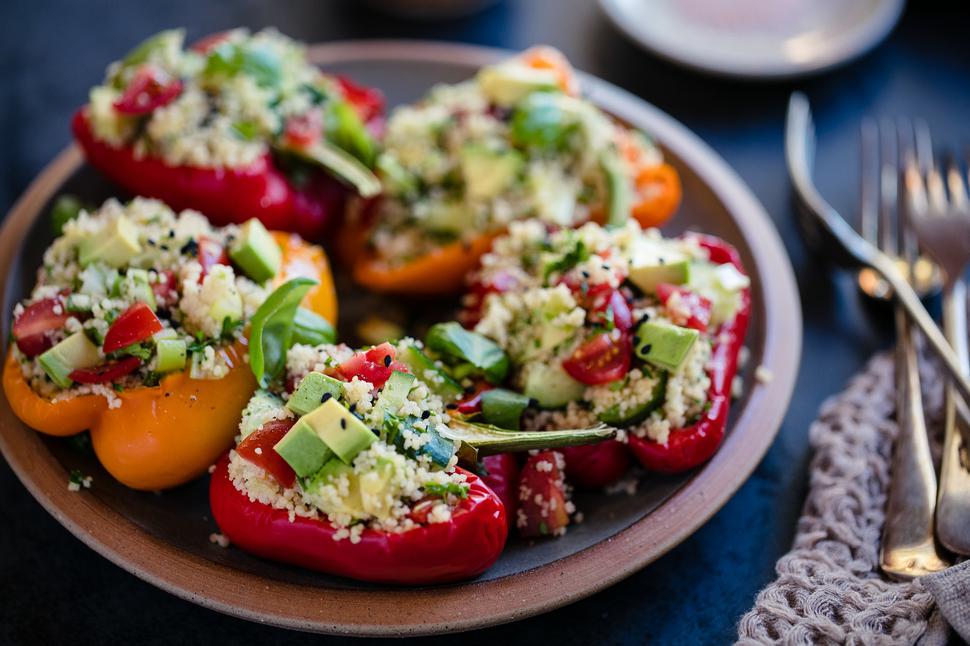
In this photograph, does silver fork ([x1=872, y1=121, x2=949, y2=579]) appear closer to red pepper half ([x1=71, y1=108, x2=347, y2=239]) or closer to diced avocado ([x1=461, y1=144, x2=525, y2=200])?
diced avocado ([x1=461, y1=144, x2=525, y2=200])

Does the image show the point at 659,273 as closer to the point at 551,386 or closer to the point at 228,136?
the point at 551,386

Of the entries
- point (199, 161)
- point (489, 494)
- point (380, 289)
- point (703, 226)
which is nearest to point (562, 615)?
point (489, 494)

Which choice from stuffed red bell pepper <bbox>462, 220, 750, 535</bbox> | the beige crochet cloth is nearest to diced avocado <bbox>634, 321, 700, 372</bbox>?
stuffed red bell pepper <bbox>462, 220, 750, 535</bbox>

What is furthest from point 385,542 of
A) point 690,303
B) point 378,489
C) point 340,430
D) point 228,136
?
point 228,136

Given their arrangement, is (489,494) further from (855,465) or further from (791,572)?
(855,465)

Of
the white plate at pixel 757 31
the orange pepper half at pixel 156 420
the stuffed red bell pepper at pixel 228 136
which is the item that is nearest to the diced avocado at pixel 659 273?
the stuffed red bell pepper at pixel 228 136

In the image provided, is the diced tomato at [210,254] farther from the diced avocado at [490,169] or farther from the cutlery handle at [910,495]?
the cutlery handle at [910,495]
